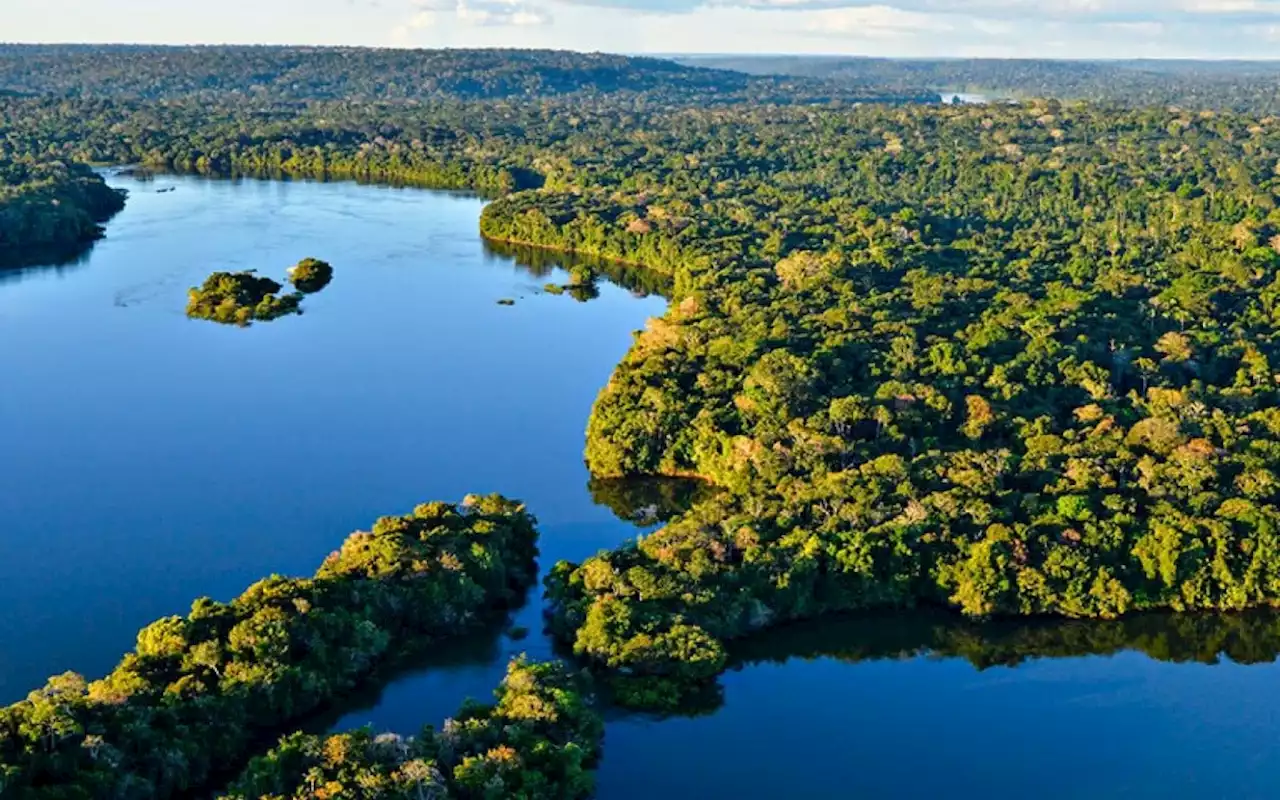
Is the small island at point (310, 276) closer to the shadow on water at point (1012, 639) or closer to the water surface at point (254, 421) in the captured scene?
the water surface at point (254, 421)

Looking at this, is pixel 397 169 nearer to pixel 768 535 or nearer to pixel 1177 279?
pixel 1177 279

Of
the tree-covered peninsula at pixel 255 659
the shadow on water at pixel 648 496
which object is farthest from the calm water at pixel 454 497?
the tree-covered peninsula at pixel 255 659

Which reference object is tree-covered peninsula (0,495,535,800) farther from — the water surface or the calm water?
the water surface

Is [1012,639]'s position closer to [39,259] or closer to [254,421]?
[254,421]

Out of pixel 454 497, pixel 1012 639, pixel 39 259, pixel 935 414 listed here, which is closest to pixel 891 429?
pixel 935 414

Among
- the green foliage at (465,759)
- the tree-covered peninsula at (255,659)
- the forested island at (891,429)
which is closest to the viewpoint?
the green foliage at (465,759)

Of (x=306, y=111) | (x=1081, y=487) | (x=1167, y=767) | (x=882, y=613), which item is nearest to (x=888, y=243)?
(x=1081, y=487)
